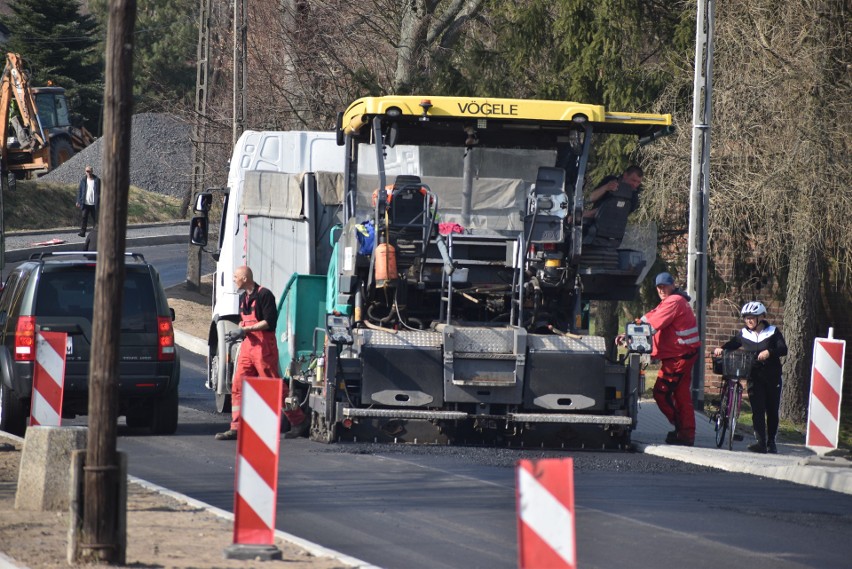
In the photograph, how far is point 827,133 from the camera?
2023 cm

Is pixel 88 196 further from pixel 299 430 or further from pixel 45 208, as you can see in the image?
pixel 299 430

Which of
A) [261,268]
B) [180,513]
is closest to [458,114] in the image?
[261,268]

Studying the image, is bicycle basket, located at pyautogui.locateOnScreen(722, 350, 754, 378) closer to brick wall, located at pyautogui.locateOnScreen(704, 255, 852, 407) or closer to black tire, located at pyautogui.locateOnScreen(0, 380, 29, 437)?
black tire, located at pyautogui.locateOnScreen(0, 380, 29, 437)

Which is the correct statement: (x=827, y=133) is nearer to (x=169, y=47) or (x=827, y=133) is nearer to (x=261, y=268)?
(x=261, y=268)

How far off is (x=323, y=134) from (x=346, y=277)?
3965 millimetres

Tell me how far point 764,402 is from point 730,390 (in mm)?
372

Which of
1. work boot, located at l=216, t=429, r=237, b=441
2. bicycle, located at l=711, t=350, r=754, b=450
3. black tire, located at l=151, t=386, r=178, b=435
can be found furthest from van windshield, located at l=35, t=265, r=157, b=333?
bicycle, located at l=711, t=350, r=754, b=450

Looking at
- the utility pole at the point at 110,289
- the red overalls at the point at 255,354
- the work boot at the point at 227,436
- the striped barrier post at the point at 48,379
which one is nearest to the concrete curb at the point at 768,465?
the red overalls at the point at 255,354

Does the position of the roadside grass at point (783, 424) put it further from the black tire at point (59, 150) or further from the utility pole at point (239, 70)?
the black tire at point (59, 150)

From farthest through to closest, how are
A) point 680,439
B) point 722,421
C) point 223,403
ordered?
1. point 223,403
2. point 722,421
3. point 680,439

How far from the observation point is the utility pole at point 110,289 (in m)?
7.42

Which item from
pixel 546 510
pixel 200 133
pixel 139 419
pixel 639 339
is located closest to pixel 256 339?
pixel 139 419

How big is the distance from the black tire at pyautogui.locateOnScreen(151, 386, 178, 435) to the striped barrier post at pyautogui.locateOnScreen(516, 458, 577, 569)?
9567 mm

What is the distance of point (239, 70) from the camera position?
1216 inches
